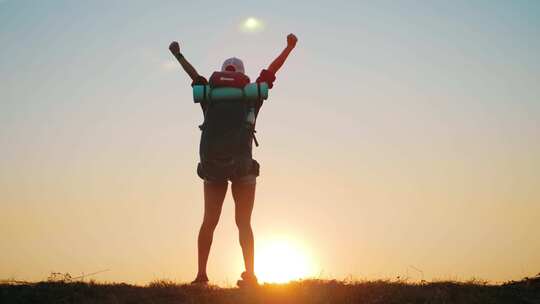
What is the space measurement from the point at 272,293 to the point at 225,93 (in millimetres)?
3040

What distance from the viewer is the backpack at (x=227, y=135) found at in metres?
9.59

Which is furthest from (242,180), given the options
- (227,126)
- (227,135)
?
(227,126)

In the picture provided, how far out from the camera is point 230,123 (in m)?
9.64

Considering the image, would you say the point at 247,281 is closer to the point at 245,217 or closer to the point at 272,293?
the point at 272,293

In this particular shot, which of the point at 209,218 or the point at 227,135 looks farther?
the point at 209,218

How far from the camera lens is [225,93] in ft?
31.7

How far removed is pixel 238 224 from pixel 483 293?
154 inches

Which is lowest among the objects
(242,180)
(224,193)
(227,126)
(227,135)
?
(224,193)

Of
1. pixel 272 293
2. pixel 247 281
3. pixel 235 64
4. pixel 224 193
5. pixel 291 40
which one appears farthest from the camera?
pixel 291 40

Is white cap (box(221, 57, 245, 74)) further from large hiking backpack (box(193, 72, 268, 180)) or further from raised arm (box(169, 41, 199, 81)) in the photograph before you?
raised arm (box(169, 41, 199, 81))

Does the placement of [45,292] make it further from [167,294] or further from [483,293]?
[483,293]

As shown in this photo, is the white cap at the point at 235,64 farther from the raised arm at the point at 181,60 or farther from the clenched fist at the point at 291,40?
the clenched fist at the point at 291,40

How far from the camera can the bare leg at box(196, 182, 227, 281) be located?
384 inches

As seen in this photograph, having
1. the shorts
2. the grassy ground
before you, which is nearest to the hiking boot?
the grassy ground
